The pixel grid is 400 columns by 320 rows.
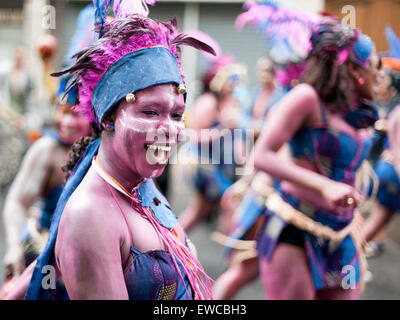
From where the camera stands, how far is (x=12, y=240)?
2979 millimetres

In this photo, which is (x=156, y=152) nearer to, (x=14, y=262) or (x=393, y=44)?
(x=14, y=262)

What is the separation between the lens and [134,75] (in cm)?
163

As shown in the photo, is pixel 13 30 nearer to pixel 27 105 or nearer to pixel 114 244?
pixel 27 105

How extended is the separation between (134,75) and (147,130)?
0.16 metres

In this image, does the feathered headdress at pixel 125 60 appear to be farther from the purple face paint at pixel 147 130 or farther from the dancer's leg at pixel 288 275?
the dancer's leg at pixel 288 275

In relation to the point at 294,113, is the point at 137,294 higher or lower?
lower

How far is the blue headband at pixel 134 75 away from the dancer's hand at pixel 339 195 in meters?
1.20

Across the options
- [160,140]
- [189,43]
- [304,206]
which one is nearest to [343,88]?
[304,206]

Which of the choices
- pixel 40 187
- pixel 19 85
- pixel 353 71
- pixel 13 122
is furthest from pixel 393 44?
pixel 19 85

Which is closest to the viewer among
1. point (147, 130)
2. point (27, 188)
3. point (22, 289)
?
point (147, 130)

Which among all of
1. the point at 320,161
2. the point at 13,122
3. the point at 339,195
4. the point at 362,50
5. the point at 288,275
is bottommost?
the point at 288,275
